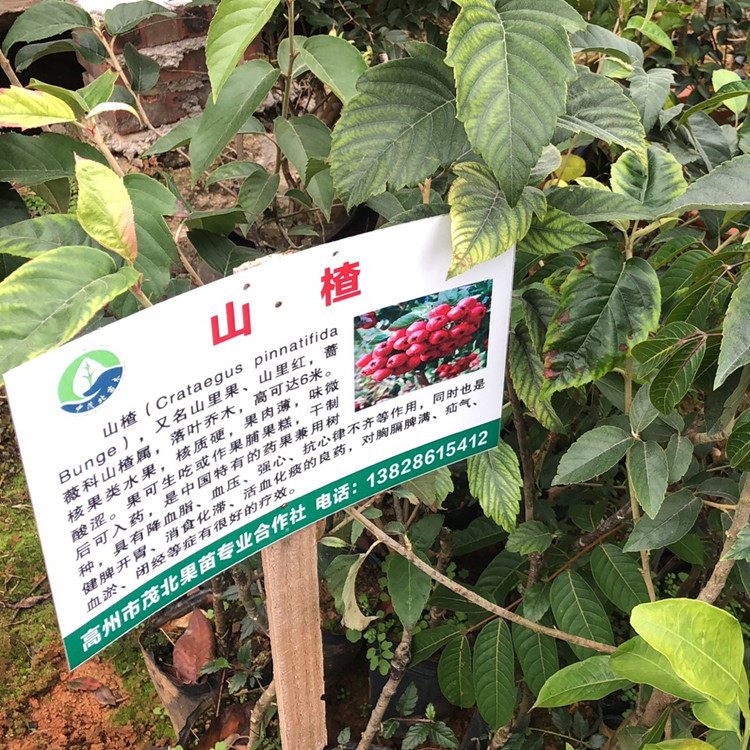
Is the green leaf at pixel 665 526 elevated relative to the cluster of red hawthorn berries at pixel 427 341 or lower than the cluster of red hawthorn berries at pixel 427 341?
lower

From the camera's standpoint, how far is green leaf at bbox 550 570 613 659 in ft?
4.30

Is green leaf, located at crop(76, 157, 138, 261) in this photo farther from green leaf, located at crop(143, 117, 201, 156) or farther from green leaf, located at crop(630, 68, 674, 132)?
green leaf, located at crop(630, 68, 674, 132)

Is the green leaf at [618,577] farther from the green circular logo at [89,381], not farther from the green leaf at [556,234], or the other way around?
the green circular logo at [89,381]

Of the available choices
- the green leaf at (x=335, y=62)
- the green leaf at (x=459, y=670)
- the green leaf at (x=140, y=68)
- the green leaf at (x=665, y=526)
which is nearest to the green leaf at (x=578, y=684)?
the green leaf at (x=665, y=526)

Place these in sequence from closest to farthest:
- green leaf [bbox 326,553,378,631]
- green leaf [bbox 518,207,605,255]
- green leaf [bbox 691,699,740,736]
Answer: green leaf [bbox 691,699,740,736] → green leaf [bbox 518,207,605,255] → green leaf [bbox 326,553,378,631]

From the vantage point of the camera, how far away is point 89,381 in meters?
0.71

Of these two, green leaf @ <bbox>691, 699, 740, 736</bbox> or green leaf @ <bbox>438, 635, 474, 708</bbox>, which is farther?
green leaf @ <bbox>438, 635, 474, 708</bbox>

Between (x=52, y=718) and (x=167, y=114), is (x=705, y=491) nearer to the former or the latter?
(x=52, y=718)

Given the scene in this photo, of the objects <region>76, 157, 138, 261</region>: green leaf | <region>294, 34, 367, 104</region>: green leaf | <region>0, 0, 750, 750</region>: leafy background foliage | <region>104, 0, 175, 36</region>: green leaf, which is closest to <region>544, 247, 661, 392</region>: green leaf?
<region>0, 0, 750, 750</region>: leafy background foliage

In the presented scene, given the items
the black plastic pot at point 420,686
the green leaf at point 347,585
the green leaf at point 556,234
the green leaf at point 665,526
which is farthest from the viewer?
the black plastic pot at point 420,686

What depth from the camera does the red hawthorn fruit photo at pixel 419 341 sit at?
2.97 ft

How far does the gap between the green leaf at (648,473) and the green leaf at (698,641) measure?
0.23 metres

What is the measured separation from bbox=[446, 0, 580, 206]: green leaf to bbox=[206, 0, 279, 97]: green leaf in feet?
0.56

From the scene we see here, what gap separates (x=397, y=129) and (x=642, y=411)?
18.0 inches
